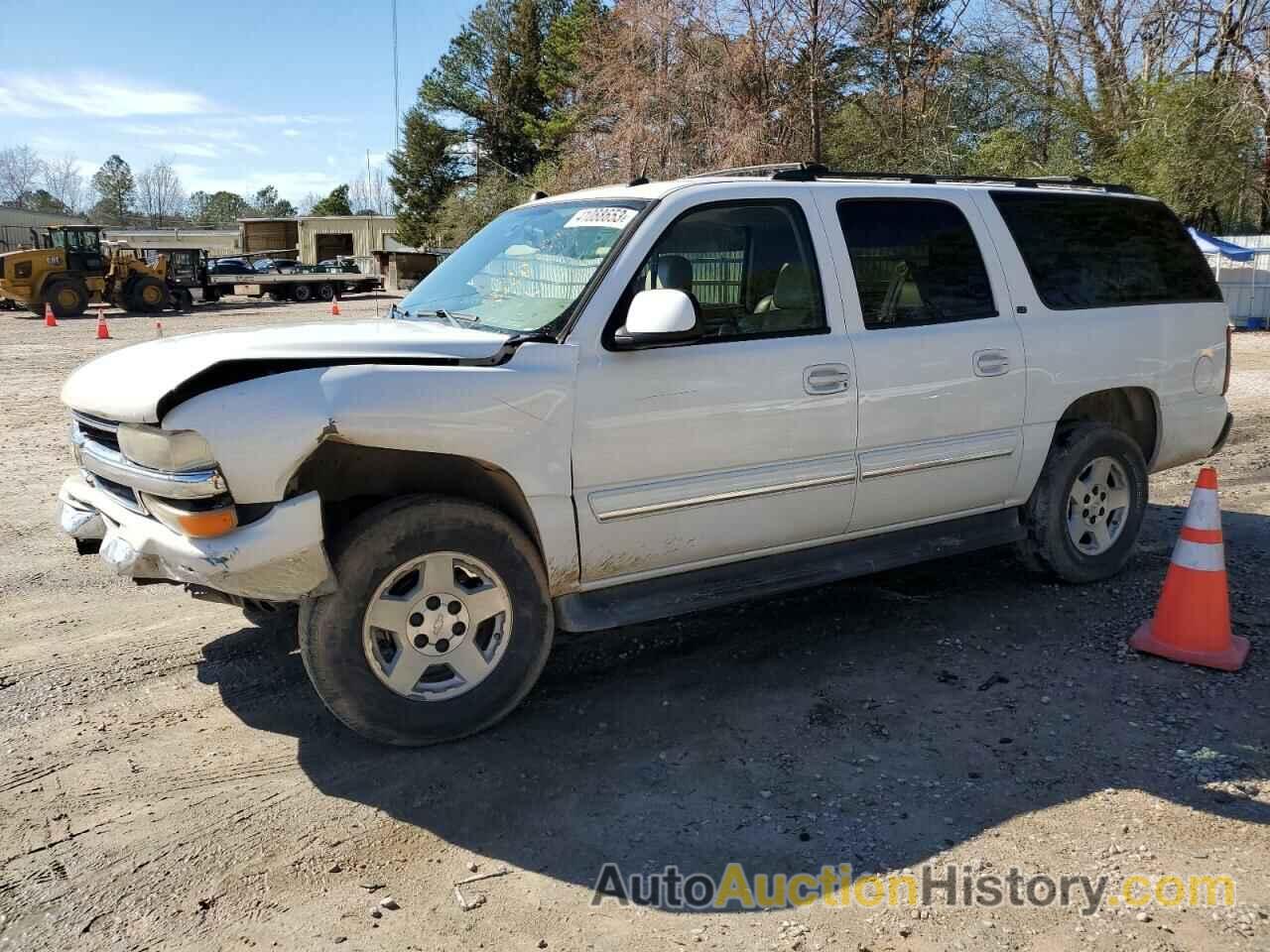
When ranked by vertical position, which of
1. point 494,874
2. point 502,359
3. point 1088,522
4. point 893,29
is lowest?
point 494,874

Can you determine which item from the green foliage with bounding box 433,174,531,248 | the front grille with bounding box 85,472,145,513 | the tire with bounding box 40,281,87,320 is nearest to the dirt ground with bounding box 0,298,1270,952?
the front grille with bounding box 85,472,145,513

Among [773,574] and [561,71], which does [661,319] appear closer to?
[773,574]

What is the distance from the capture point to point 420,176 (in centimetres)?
6281

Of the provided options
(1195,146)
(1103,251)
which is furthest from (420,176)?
(1103,251)

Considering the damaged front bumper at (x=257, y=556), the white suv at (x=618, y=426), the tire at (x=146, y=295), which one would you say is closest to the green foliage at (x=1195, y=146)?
the white suv at (x=618, y=426)

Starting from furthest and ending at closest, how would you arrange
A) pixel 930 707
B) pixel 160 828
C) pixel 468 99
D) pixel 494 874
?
pixel 468 99, pixel 930 707, pixel 160 828, pixel 494 874

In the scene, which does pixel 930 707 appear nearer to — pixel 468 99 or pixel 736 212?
pixel 736 212

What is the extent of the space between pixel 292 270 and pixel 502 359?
39781mm

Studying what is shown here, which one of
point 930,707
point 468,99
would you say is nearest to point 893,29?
point 930,707

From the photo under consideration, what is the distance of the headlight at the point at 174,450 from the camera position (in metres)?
3.29

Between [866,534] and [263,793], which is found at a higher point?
[866,534]

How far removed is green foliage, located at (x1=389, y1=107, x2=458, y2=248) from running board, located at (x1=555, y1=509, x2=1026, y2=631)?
60.8 meters

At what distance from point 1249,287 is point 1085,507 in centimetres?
2157

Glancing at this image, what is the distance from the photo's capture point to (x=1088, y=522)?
5.43m
